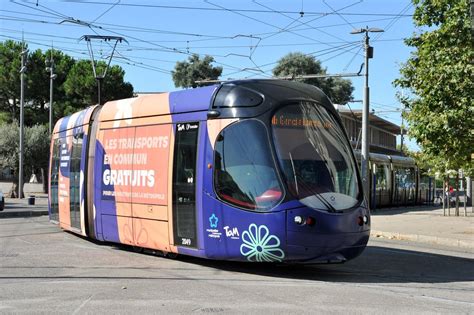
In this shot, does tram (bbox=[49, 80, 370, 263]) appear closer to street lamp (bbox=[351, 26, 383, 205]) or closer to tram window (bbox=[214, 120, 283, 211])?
tram window (bbox=[214, 120, 283, 211])

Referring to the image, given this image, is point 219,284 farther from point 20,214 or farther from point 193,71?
point 193,71

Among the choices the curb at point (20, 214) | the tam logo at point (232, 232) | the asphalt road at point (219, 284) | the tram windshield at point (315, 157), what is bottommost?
the curb at point (20, 214)

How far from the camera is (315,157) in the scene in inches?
346

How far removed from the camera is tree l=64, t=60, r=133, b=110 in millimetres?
47250

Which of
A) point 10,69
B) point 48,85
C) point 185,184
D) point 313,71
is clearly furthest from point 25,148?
point 185,184

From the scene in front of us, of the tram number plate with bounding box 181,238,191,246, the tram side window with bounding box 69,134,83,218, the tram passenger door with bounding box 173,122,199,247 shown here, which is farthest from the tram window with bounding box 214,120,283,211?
the tram side window with bounding box 69,134,83,218

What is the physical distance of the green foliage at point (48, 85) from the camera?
154 feet

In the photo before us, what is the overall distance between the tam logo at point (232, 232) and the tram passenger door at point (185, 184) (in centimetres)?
82

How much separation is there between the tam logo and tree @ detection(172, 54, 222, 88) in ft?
118

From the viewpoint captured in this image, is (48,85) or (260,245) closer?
(260,245)

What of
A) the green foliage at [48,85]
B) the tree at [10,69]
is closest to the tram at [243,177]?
the green foliage at [48,85]

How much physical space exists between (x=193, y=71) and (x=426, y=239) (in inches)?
1406

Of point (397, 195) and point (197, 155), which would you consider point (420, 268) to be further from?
point (397, 195)

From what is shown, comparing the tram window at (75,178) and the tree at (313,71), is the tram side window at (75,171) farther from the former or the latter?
the tree at (313,71)
